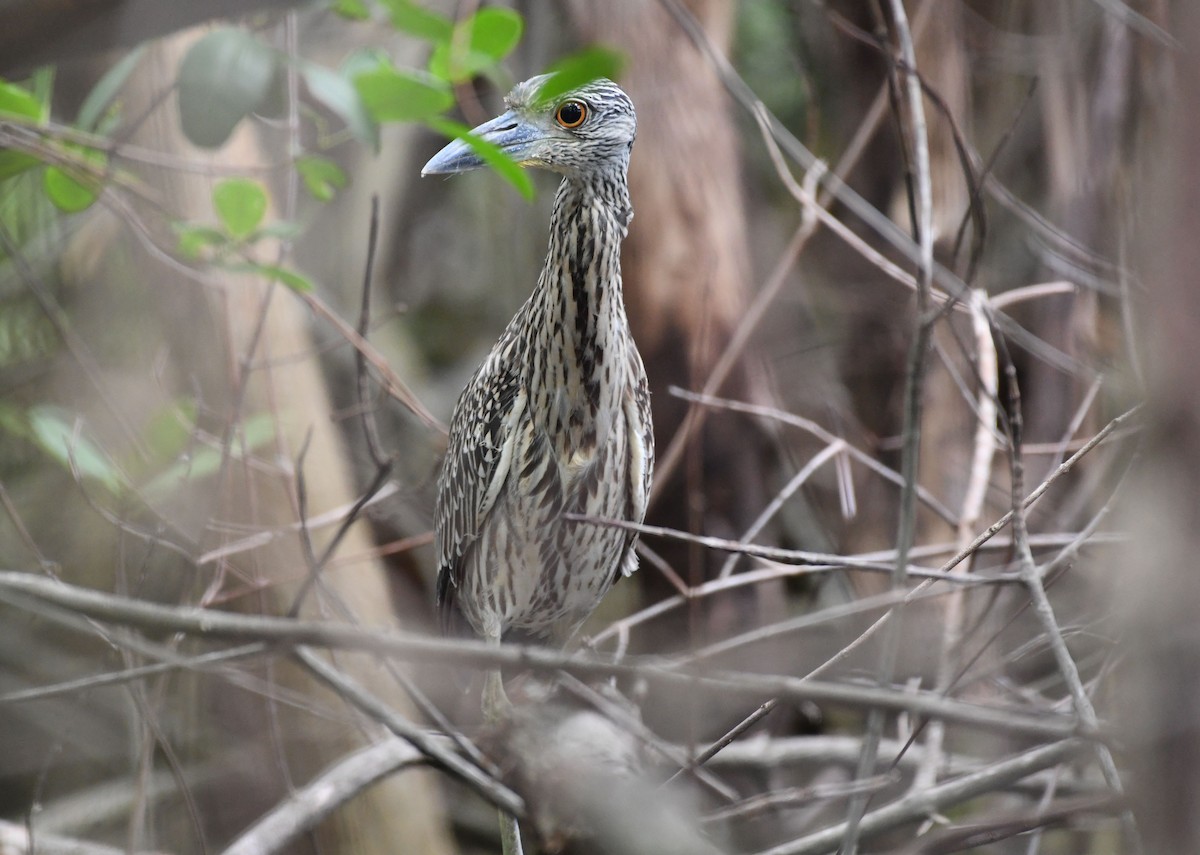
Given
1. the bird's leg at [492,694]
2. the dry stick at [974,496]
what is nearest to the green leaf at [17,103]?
the bird's leg at [492,694]

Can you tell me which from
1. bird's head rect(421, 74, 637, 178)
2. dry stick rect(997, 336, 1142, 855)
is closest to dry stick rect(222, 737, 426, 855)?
bird's head rect(421, 74, 637, 178)

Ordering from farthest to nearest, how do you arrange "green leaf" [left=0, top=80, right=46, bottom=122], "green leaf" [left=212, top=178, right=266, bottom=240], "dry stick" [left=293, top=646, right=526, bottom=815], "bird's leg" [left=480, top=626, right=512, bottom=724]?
"bird's leg" [left=480, top=626, right=512, bottom=724] < "green leaf" [left=212, top=178, right=266, bottom=240] < "green leaf" [left=0, top=80, right=46, bottom=122] < "dry stick" [left=293, top=646, right=526, bottom=815]

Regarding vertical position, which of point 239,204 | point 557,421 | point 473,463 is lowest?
point 473,463

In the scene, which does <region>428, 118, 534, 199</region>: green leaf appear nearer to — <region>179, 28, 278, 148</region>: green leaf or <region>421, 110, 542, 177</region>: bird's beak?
<region>179, 28, 278, 148</region>: green leaf

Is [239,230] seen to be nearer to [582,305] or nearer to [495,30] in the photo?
[495,30]

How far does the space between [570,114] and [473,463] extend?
0.86m

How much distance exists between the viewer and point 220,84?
1154 millimetres

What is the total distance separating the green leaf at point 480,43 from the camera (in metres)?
1.41

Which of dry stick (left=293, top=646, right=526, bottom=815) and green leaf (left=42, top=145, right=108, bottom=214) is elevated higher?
green leaf (left=42, top=145, right=108, bottom=214)

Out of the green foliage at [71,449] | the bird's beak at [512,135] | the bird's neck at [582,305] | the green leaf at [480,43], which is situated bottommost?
the green foliage at [71,449]

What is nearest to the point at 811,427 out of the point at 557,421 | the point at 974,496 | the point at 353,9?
the point at 974,496

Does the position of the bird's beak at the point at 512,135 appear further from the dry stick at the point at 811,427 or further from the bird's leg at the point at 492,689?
the bird's leg at the point at 492,689

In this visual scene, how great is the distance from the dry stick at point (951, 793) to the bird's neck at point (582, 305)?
40.3 inches

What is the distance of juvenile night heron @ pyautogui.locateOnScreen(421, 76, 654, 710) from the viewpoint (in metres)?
2.17
